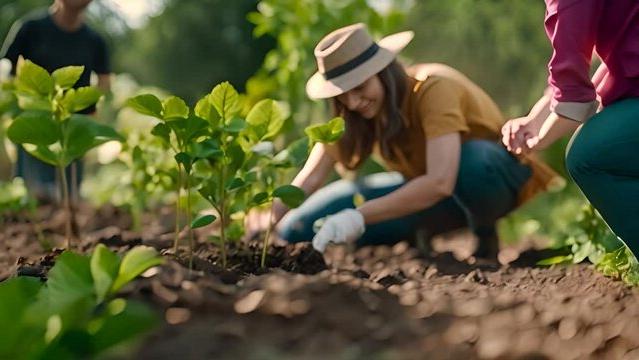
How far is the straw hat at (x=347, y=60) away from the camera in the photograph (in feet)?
9.23

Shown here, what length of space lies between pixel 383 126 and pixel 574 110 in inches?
41.2

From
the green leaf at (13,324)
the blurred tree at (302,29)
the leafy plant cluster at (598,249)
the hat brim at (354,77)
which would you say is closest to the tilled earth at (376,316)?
the leafy plant cluster at (598,249)

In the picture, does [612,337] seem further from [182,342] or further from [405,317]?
[182,342]

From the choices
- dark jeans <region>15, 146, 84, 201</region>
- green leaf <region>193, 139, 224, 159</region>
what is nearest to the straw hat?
green leaf <region>193, 139, 224, 159</region>

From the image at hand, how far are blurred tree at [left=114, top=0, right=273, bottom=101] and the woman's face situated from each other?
991 cm

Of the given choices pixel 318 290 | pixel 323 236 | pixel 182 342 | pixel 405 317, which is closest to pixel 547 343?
pixel 405 317

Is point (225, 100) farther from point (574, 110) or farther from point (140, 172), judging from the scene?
point (140, 172)

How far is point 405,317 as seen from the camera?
1.58 meters

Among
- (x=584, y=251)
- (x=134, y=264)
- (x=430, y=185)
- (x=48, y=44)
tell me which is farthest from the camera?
(x=48, y=44)

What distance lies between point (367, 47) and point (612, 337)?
1348 millimetres

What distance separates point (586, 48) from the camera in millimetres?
1938

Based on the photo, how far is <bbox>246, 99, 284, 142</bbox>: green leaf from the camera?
2.33 metres

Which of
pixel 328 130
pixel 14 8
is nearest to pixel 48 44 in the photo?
pixel 328 130

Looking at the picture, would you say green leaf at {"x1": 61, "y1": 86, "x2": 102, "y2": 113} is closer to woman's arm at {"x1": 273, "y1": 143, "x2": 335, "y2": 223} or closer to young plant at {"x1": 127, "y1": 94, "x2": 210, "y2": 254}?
young plant at {"x1": 127, "y1": 94, "x2": 210, "y2": 254}
